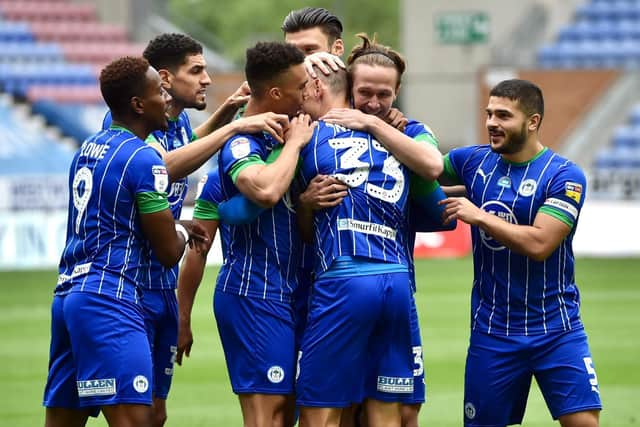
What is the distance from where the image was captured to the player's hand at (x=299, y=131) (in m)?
5.73

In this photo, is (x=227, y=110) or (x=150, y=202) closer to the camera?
(x=150, y=202)

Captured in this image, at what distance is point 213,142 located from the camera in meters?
5.96

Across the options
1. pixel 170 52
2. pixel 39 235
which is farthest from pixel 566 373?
pixel 39 235

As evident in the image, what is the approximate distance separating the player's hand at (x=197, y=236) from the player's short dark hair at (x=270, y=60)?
860 mm

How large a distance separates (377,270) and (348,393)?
23.4 inches

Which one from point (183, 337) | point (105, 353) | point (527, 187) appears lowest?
point (183, 337)

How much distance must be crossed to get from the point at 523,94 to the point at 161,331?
2.30 metres

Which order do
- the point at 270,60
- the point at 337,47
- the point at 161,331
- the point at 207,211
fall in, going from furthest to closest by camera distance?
1. the point at 337,47
2. the point at 161,331
3. the point at 207,211
4. the point at 270,60

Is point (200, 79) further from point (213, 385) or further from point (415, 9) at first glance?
point (415, 9)

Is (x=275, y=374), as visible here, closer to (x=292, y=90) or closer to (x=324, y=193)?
(x=324, y=193)

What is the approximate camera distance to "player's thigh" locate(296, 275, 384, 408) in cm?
566

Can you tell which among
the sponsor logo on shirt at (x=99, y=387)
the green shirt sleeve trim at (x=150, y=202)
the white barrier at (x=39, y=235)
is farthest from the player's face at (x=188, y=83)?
the white barrier at (x=39, y=235)

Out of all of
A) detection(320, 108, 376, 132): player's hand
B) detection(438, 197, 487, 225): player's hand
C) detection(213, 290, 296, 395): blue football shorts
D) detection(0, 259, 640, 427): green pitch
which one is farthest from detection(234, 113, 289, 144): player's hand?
detection(0, 259, 640, 427): green pitch

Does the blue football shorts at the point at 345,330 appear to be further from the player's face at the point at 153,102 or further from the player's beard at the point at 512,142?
the player's face at the point at 153,102
